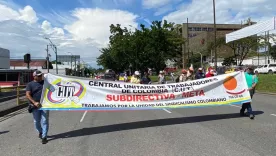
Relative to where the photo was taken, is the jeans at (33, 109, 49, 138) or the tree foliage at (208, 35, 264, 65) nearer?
the jeans at (33, 109, 49, 138)

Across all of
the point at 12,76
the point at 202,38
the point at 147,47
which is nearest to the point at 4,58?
the point at 12,76

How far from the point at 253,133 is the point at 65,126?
17.7 feet

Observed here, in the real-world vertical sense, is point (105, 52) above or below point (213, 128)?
above

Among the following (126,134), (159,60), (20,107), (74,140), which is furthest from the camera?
(159,60)

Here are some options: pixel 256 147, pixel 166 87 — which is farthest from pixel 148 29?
pixel 256 147

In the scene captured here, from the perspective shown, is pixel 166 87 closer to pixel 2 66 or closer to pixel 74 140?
pixel 74 140

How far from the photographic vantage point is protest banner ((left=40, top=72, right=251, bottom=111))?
8.59 metres

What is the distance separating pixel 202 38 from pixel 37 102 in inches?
4127

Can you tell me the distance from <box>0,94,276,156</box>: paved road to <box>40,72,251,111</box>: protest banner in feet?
2.01

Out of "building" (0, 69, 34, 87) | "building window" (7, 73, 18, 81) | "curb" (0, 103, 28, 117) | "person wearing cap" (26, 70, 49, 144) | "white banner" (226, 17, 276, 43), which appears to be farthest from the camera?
"building window" (7, 73, 18, 81)

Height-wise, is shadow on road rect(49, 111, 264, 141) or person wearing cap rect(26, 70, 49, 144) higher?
person wearing cap rect(26, 70, 49, 144)

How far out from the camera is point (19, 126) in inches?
390

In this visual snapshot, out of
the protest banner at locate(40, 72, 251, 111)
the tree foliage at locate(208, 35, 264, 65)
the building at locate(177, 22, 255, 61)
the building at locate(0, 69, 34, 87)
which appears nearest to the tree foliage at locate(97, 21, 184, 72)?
the building at locate(177, 22, 255, 61)

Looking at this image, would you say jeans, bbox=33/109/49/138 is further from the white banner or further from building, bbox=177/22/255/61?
building, bbox=177/22/255/61
